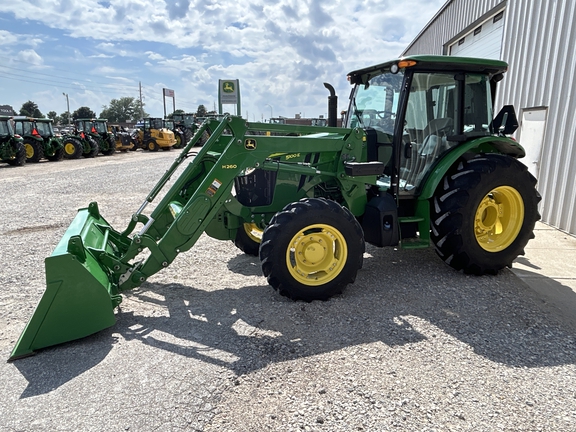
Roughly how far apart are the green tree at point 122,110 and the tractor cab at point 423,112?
321 ft

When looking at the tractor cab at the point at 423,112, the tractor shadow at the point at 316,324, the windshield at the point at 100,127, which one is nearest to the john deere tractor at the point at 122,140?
the windshield at the point at 100,127

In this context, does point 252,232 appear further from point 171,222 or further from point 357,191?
point 357,191

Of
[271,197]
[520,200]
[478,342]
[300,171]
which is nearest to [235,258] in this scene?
[271,197]

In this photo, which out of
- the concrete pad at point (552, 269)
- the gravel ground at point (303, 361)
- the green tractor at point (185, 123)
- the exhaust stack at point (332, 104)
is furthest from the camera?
the green tractor at point (185, 123)

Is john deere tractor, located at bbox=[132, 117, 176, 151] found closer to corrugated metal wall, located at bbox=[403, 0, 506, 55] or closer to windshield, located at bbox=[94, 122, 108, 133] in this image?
windshield, located at bbox=[94, 122, 108, 133]

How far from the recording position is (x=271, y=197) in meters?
4.61

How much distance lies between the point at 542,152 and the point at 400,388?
6060mm

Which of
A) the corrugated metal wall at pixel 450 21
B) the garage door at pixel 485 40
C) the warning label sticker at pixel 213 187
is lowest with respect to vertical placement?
the warning label sticker at pixel 213 187

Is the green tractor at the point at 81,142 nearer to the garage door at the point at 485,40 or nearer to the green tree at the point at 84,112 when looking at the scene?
the garage door at the point at 485,40

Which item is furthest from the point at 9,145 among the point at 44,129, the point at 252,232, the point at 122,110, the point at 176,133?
the point at 122,110

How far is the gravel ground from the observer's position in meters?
2.45

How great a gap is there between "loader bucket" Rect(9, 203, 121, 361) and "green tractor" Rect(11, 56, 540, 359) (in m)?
0.19

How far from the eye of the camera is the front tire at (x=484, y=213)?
4379mm

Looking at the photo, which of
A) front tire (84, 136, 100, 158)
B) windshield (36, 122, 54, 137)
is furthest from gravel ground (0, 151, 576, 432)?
front tire (84, 136, 100, 158)
